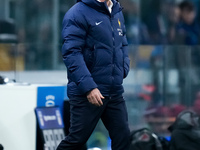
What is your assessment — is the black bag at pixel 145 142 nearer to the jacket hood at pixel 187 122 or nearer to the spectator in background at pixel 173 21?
the jacket hood at pixel 187 122

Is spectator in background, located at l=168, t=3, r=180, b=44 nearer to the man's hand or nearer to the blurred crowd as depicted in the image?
the blurred crowd

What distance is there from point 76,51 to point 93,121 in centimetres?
60

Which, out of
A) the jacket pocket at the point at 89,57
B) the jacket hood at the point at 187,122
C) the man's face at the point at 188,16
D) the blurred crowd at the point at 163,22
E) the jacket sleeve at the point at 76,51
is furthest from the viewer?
the man's face at the point at 188,16

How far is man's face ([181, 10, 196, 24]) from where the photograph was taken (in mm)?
10461

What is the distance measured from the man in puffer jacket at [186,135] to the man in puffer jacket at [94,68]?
54.9 inches

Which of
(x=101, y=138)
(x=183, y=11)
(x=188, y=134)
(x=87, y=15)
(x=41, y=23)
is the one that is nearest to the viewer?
(x=87, y=15)

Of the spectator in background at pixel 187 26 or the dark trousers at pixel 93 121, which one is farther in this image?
the spectator in background at pixel 187 26

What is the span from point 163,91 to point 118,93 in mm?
3661

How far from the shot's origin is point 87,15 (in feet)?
19.7

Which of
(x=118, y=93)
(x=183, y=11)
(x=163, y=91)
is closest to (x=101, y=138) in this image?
(x=163, y=91)

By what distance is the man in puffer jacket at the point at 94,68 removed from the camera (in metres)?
5.86

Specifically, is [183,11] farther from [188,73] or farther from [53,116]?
[53,116]

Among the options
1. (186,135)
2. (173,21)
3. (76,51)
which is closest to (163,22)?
(173,21)

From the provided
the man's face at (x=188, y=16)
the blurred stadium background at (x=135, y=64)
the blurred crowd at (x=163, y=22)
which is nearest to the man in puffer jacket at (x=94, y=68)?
the blurred stadium background at (x=135, y=64)
